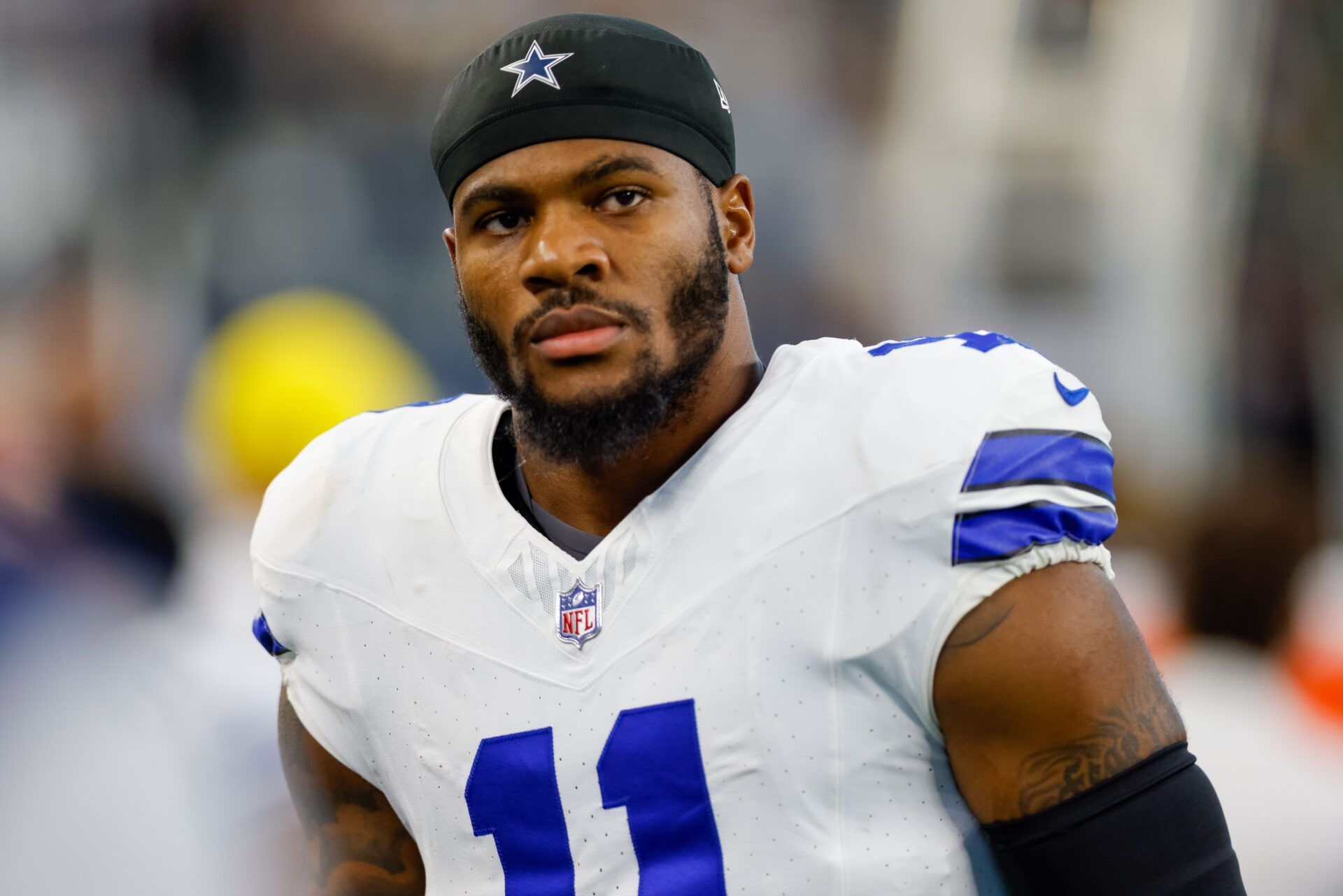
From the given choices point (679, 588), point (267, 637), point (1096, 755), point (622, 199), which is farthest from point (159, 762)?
point (1096, 755)

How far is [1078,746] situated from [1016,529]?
0.24 metres

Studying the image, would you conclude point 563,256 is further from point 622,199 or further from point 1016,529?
point 1016,529

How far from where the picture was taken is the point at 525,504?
1.94 meters

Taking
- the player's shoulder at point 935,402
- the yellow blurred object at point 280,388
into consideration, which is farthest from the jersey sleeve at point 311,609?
the yellow blurred object at point 280,388

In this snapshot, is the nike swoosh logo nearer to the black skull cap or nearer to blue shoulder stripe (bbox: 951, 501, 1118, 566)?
blue shoulder stripe (bbox: 951, 501, 1118, 566)

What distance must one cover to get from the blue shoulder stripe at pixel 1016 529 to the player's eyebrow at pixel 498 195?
69 cm

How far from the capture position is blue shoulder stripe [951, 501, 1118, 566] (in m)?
1.52

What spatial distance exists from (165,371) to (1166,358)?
3739 mm

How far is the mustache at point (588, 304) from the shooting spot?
68.4 inches

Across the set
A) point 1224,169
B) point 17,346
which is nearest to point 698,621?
point 17,346

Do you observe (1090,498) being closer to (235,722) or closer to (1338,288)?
(235,722)

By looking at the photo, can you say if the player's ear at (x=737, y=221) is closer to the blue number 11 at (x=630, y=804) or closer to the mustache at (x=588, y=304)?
the mustache at (x=588, y=304)

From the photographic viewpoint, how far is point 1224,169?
5648 mm

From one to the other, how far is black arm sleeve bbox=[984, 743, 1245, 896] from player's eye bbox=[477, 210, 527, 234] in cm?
96
